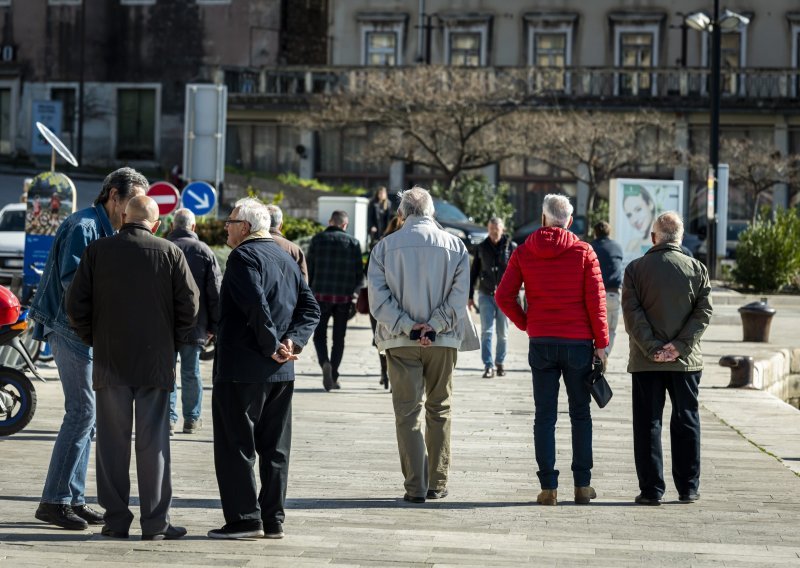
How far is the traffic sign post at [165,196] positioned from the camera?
2283 centimetres

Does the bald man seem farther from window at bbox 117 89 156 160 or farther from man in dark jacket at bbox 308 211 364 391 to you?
window at bbox 117 89 156 160

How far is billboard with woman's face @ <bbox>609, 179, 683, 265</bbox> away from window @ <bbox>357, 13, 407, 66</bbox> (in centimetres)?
3050

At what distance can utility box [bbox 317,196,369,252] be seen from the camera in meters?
29.6

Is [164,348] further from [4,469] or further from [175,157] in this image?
[175,157]

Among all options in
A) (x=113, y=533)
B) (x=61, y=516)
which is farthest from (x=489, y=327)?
(x=113, y=533)

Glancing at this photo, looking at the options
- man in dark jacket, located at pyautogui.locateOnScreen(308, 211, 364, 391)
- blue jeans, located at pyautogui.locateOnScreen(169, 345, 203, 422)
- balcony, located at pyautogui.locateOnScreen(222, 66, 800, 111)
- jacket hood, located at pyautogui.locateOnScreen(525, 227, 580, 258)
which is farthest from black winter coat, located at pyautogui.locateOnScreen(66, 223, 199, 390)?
balcony, located at pyautogui.locateOnScreen(222, 66, 800, 111)

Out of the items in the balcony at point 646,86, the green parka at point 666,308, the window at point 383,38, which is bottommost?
the green parka at point 666,308

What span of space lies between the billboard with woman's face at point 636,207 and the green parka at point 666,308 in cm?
1628

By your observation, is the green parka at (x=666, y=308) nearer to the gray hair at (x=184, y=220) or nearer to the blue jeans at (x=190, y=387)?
the blue jeans at (x=190, y=387)

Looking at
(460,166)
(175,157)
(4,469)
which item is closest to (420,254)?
(4,469)

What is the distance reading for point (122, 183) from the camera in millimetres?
8438

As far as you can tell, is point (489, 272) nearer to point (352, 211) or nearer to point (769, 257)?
point (352, 211)

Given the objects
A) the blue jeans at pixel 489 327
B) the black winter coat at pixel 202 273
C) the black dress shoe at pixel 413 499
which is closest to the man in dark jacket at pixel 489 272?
the blue jeans at pixel 489 327

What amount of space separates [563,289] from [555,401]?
2.23ft
